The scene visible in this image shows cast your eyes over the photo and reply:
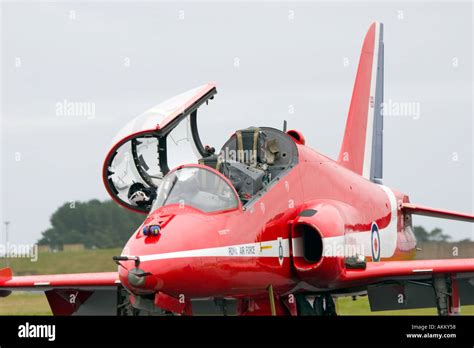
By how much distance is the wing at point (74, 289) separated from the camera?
1497 centimetres

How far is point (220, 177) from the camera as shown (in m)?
12.6

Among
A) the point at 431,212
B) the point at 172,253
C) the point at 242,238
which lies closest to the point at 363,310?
the point at 431,212

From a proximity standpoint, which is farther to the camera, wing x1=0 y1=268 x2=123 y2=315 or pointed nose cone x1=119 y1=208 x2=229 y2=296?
wing x1=0 y1=268 x2=123 y2=315

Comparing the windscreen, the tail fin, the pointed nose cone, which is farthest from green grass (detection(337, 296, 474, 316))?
the pointed nose cone

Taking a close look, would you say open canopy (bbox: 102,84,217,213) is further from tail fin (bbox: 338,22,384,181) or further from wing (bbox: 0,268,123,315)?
tail fin (bbox: 338,22,384,181)

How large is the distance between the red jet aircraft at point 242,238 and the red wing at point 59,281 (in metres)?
0.02

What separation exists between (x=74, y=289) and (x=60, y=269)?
14672 mm

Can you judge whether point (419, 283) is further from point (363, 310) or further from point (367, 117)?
point (363, 310)

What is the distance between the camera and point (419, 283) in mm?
14945

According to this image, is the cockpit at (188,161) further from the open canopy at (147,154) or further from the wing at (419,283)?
the wing at (419,283)

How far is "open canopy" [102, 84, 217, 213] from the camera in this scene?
45.1 feet

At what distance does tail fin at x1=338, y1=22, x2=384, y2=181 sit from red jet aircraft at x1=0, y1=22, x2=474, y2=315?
2.29m
